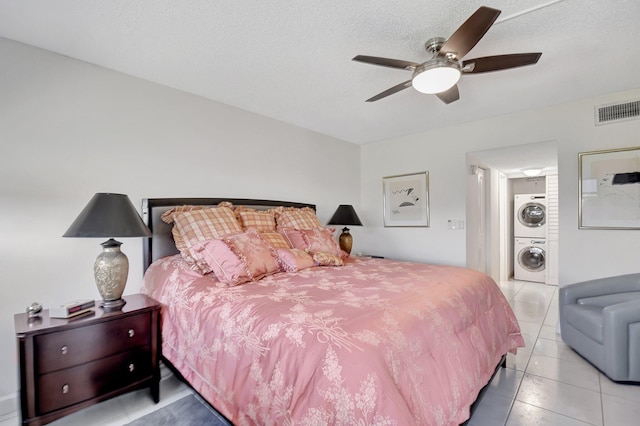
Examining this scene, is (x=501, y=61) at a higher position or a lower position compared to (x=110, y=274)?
higher

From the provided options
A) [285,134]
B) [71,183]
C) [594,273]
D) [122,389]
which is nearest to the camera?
[122,389]

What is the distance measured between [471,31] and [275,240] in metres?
1.95

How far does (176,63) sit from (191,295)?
5.53 feet

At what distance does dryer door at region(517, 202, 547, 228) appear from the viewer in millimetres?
5340

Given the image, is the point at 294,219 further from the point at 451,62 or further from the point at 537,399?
the point at 537,399

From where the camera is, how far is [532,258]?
5.43m

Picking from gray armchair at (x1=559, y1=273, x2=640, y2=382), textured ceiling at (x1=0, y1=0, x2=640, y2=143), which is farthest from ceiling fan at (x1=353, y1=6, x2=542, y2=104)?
gray armchair at (x1=559, y1=273, x2=640, y2=382)

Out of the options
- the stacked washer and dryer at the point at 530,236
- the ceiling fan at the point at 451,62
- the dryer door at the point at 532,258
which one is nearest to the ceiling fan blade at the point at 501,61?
the ceiling fan at the point at 451,62

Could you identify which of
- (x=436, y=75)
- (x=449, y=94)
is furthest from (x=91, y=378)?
(x=449, y=94)

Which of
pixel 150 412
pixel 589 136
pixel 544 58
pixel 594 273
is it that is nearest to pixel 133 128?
pixel 150 412

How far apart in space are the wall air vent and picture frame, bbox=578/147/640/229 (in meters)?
0.28

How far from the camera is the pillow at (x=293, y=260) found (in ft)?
7.51

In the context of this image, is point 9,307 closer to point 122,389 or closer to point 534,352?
point 122,389

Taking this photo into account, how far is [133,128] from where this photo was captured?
2.33 meters
